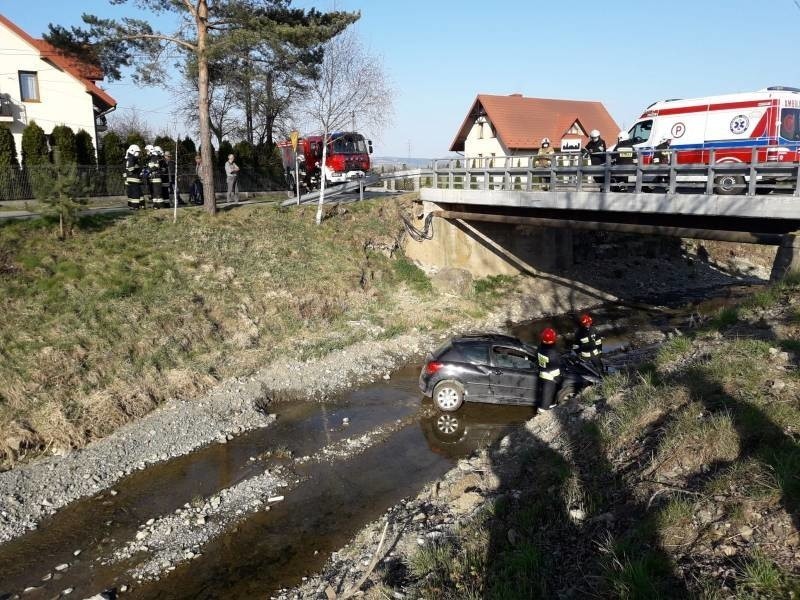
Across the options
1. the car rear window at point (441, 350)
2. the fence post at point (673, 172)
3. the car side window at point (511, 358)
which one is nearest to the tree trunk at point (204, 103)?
the car rear window at point (441, 350)

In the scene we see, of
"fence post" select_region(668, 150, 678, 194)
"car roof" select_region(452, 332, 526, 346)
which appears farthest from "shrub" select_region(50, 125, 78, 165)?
"fence post" select_region(668, 150, 678, 194)

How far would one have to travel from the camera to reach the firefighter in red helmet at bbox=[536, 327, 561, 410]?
10.7 meters

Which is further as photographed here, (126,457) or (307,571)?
(126,457)

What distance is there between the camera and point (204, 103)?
18.9 m

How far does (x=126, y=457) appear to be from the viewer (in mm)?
9984

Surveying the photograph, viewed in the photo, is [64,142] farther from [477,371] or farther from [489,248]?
[477,371]

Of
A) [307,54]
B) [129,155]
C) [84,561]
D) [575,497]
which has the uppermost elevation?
[307,54]

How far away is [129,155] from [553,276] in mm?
16469

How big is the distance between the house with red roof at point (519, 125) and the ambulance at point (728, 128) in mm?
21920

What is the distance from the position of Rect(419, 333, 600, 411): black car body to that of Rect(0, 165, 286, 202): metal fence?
11616mm

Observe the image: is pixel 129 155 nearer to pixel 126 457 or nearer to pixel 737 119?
pixel 126 457

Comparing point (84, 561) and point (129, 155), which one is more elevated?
point (129, 155)

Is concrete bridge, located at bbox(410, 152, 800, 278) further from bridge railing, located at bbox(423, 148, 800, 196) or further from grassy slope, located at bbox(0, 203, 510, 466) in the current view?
grassy slope, located at bbox(0, 203, 510, 466)

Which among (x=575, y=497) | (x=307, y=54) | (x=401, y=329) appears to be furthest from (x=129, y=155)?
(x=575, y=497)
